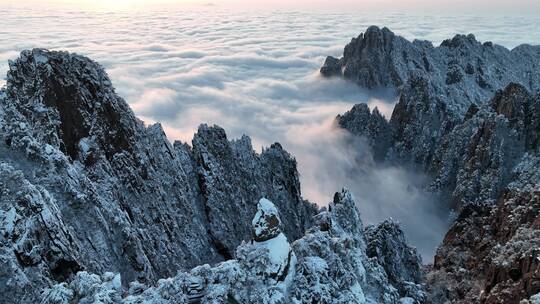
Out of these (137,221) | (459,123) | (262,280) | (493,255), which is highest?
(262,280)

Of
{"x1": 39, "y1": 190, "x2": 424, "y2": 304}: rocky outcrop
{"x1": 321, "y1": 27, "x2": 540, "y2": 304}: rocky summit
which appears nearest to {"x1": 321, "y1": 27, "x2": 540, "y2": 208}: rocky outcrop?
{"x1": 321, "y1": 27, "x2": 540, "y2": 304}: rocky summit

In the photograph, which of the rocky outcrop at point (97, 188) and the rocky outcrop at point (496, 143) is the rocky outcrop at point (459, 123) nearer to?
the rocky outcrop at point (496, 143)

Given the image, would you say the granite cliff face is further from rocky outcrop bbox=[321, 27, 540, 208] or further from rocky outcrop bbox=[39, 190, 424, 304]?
rocky outcrop bbox=[321, 27, 540, 208]

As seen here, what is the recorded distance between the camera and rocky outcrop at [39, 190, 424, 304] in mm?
22516

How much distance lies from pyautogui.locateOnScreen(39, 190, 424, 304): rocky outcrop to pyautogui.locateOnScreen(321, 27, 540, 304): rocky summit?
1281 cm

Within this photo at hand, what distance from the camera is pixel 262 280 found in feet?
84.0

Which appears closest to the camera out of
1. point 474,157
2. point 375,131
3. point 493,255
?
point 493,255

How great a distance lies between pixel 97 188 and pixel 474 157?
9337 centimetres

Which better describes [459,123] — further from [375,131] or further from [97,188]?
[97,188]

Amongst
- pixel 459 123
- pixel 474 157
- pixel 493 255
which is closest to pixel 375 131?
pixel 459 123

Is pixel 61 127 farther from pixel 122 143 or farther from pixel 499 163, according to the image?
pixel 499 163

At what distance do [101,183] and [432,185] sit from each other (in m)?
106

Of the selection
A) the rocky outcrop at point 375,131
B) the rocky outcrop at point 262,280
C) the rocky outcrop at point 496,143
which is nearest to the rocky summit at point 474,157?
the rocky outcrop at point 496,143

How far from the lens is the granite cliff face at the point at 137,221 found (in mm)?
23844
